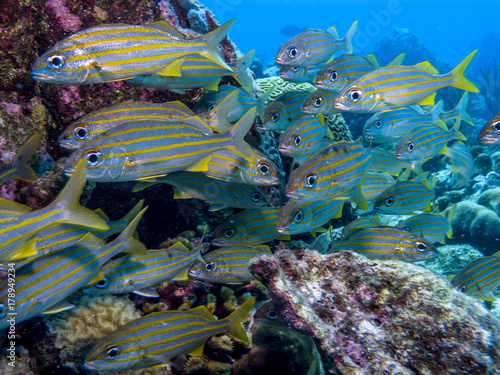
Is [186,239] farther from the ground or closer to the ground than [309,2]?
closer to the ground

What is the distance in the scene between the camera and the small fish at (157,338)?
6.72ft

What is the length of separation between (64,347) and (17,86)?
2.76 meters

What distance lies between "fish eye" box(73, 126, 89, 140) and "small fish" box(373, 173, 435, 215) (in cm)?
358

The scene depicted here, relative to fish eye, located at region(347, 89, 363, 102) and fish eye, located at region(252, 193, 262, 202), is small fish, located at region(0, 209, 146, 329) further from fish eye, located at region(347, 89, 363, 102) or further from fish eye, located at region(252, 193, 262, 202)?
fish eye, located at region(347, 89, 363, 102)

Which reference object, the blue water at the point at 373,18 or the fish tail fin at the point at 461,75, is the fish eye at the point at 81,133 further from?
the blue water at the point at 373,18

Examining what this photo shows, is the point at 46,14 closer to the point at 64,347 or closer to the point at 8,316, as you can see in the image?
the point at 8,316

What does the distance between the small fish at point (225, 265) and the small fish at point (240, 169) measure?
734 millimetres

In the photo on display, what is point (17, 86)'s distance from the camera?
2945 mm

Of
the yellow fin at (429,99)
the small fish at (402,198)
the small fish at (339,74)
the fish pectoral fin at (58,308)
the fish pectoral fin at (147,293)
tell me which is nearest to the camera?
the fish pectoral fin at (58,308)

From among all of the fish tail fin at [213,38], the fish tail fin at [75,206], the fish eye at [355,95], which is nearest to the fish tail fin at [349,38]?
the fish eye at [355,95]

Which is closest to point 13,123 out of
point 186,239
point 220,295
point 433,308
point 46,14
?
point 46,14

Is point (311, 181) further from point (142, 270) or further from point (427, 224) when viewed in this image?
point (427, 224)

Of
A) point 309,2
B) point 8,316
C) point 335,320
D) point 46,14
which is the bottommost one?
point 8,316

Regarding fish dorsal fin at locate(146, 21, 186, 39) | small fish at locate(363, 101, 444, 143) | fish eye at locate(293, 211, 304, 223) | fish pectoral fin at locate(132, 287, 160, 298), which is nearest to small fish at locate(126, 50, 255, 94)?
fish dorsal fin at locate(146, 21, 186, 39)
